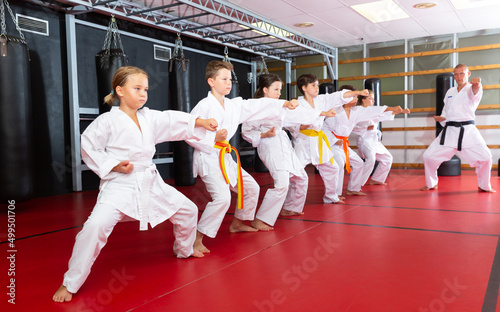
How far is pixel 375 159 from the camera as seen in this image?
5.98m

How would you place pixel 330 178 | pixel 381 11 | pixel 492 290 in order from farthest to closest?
pixel 381 11 → pixel 330 178 → pixel 492 290

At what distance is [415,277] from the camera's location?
84.4 inches

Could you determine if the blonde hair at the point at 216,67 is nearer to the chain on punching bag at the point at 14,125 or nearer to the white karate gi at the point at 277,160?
the white karate gi at the point at 277,160

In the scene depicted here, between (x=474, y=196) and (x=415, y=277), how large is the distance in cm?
318

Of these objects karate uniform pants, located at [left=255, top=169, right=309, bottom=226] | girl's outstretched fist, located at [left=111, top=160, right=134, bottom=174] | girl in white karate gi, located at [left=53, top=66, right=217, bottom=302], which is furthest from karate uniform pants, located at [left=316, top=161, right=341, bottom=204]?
girl's outstretched fist, located at [left=111, top=160, right=134, bottom=174]

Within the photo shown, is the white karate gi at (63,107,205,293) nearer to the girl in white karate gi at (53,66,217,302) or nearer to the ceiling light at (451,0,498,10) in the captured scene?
the girl in white karate gi at (53,66,217,302)

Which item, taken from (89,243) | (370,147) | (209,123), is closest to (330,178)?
(370,147)

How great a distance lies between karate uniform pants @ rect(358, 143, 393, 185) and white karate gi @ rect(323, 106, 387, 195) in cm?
21

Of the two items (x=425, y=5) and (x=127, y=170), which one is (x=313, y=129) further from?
(x=425, y=5)

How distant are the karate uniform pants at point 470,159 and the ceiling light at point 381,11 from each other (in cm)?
241

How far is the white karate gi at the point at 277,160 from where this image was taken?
3436 millimetres

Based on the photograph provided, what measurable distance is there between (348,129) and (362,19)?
3.00 m

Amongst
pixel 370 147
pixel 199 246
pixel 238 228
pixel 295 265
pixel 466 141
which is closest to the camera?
pixel 295 265

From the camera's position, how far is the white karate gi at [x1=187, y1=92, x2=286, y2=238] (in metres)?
2.84
